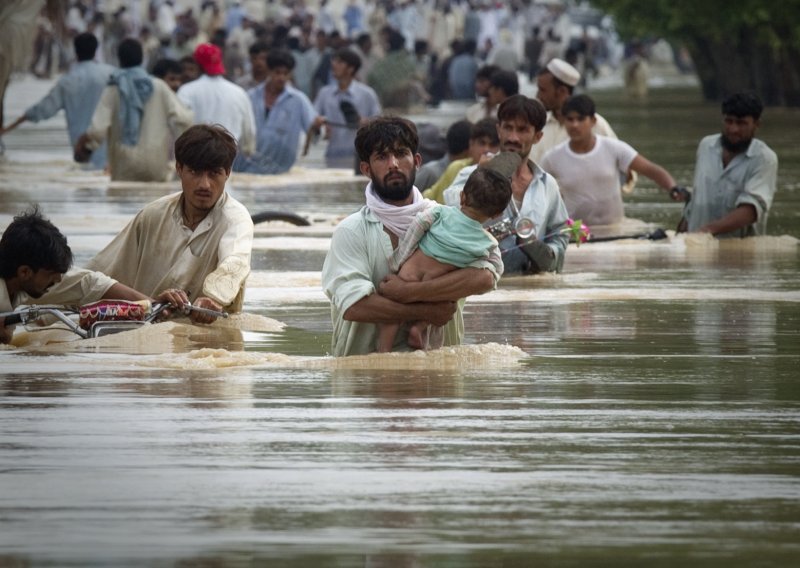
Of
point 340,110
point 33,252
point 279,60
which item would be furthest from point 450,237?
point 340,110

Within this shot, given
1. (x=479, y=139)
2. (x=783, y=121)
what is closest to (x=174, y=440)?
(x=479, y=139)

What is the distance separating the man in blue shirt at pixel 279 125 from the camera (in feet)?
69.0

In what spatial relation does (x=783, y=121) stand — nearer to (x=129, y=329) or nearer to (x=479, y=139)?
A: (x=479, y=139)

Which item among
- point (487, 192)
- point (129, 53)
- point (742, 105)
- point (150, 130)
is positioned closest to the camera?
point (487, 192)

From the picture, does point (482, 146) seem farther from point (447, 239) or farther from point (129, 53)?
point (129, 53)

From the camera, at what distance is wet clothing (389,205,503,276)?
24.7 ft

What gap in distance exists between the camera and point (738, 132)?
13125mm

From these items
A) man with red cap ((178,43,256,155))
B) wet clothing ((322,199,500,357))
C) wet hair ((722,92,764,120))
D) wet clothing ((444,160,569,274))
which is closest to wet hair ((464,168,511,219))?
wet clothing ((322,199,500,357))

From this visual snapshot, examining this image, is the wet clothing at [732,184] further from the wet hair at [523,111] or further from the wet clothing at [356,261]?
the wet clothing at [356,261]

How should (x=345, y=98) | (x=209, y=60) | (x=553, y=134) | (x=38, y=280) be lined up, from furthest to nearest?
(x=345, y=98) < (x=209, y=60) < (x=553, y=134) < (x=38, y=280)

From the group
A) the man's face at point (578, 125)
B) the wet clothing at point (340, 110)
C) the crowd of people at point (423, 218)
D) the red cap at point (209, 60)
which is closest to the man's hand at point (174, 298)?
the crowd of people at point (423, 218)

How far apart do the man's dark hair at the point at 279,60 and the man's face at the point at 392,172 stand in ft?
43.3

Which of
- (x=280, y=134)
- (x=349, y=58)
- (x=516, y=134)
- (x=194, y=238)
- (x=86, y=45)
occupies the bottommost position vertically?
(x=194, y=238)

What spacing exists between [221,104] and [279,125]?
149 cm
